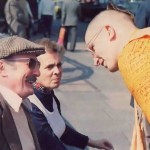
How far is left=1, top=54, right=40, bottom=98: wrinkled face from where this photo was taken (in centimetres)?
265

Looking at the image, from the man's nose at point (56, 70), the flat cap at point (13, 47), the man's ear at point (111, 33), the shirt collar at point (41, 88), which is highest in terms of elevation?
the man's ear at point (111, 33)

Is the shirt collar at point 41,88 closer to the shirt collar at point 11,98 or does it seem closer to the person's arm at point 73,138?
the person's arm at point 73,138

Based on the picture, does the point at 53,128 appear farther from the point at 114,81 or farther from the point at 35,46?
the point at 114,81

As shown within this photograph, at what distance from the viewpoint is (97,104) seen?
7.81 meters

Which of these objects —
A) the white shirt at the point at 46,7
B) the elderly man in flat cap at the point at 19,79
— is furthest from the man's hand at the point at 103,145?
the white shirt at the point at 46,7

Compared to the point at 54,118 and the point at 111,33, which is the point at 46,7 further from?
the point at 111,33

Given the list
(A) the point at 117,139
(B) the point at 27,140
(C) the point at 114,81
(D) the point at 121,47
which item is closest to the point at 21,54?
(B) the point at 27,140

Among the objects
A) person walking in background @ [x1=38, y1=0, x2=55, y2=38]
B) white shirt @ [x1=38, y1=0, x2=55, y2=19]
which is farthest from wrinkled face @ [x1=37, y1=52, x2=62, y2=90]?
white shirt @ [x1=38, y1=0, x2=55, y2=19]

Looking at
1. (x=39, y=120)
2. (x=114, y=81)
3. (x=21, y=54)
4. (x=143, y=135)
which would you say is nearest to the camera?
(x=143, y=135)

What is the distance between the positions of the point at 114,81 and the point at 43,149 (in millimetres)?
6553

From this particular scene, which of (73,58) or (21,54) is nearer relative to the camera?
(21,54)

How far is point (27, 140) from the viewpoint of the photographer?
2.66 m

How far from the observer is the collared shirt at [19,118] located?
8.52 feet

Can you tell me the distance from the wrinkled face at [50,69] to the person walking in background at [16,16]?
864cm
